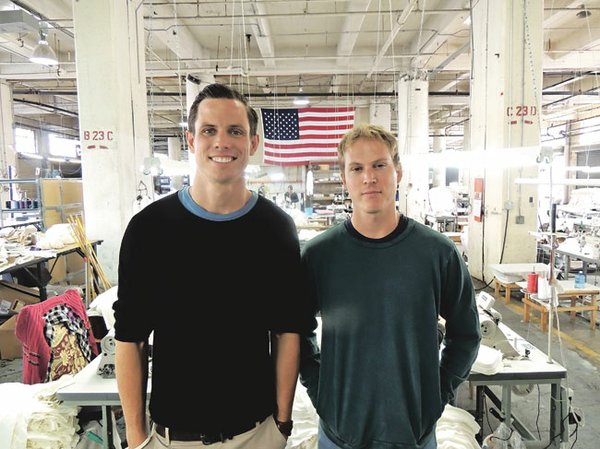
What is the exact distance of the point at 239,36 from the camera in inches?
369

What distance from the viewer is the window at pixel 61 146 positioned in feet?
53.1

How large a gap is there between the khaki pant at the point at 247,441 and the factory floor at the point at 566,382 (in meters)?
1.66

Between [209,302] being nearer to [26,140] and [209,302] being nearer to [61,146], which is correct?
[26,140]

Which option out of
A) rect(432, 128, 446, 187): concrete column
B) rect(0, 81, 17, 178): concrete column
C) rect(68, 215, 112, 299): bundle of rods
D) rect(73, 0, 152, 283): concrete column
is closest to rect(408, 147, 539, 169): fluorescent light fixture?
rect(68, 215, 112, 299): bundle of rods

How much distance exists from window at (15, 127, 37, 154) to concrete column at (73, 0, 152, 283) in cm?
1067

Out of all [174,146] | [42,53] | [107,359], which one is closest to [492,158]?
[107,359]

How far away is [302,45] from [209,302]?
9.95 meters

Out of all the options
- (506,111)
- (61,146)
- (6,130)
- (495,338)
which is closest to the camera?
(495,338)

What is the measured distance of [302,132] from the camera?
10.8 m

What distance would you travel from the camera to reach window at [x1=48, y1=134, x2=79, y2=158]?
637 inches

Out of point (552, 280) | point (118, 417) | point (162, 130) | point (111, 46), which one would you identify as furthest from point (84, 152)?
point (162, 130)

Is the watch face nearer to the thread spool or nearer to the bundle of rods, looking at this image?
the thread spool

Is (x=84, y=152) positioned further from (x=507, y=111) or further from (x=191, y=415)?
(x=507, y=111)

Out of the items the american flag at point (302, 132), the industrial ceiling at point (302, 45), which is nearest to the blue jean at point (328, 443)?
the industrial ceiling at point (302, 45)
